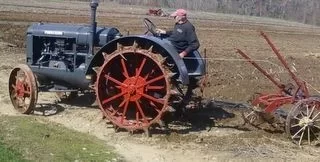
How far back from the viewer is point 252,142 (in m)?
8.66

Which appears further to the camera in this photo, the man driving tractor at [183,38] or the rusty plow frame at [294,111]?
the man driving tractor at [183,38]

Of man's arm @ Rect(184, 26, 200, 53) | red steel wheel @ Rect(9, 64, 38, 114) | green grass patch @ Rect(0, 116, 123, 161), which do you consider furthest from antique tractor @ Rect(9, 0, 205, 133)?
green grass patch @ Rect(0, 116, 123, 161)

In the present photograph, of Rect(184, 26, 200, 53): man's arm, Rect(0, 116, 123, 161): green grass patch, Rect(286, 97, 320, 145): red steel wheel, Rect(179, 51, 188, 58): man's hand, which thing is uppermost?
Rect(184, 26, 200, 53): man's arm

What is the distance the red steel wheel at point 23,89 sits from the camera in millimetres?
9550

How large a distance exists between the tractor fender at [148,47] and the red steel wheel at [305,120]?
64.7 inches

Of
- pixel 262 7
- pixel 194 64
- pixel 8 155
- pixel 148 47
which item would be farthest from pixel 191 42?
pixel 262 7

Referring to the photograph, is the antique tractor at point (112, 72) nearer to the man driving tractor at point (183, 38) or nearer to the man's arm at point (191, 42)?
the man driving tractor at point (183, 38)

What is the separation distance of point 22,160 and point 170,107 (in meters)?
2.44

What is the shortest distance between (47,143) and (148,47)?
221 cm

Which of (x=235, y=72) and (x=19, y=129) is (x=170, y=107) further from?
(x=235, y=72)

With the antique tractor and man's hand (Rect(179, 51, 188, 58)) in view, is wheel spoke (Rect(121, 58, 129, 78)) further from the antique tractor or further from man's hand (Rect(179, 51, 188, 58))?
man's hand (Rect(179, 51, 188, 58))

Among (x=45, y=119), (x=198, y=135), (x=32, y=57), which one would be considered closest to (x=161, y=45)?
(x=198, y=135)

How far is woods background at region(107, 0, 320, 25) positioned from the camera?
120800 mm

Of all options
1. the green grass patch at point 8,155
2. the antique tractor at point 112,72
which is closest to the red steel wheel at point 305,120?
the antique tractor at point 112,72
